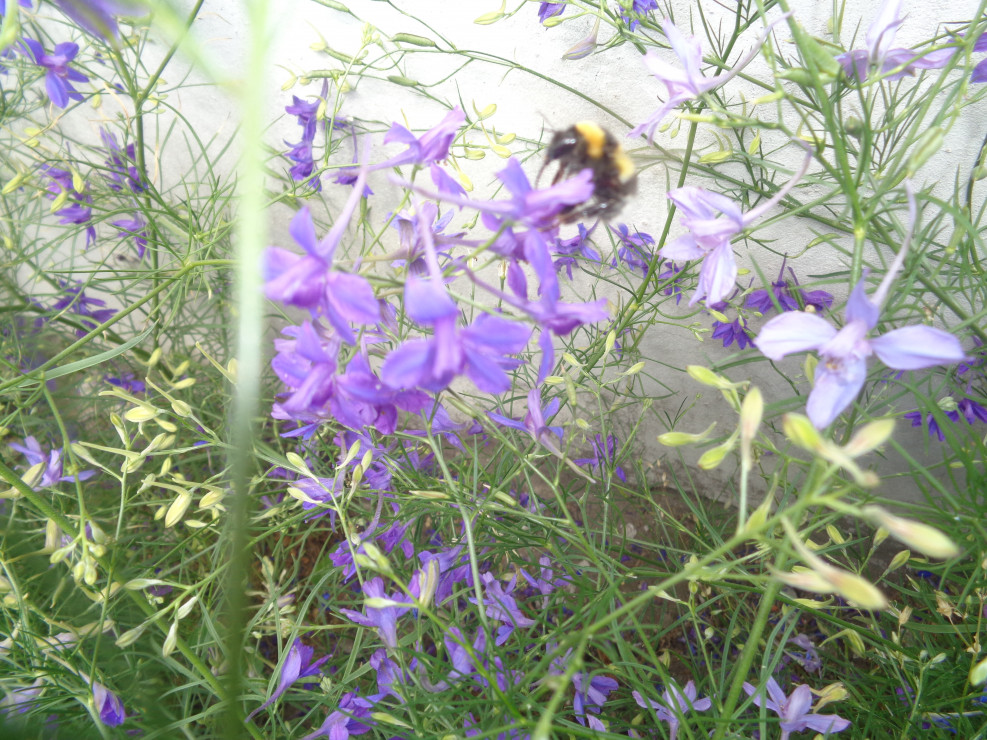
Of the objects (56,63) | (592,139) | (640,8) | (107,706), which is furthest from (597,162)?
(56,63)

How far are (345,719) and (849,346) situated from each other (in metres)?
0.67

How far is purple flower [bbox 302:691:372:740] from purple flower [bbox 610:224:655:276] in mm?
723

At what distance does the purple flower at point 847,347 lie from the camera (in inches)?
15.0

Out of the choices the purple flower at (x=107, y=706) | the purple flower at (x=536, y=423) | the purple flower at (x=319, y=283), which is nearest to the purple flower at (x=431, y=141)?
the purple flower at (x=319, y=283)

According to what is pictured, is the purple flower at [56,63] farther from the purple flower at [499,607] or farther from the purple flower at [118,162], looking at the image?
the purple flower at [499,607]

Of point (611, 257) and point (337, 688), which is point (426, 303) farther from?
point (611, 257)

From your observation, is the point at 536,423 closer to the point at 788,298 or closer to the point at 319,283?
the point at 319,283

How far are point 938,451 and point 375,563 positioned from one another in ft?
3.46

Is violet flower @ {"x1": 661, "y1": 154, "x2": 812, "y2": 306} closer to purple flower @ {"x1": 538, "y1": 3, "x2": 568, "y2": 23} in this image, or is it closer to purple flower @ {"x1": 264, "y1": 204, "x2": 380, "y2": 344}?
purple flower @ {"x1": 264, "y1": 204, "x2": 380, "y2": 344}

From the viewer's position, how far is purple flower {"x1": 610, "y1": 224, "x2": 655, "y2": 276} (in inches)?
39.9

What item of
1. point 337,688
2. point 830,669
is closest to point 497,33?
point 337,688

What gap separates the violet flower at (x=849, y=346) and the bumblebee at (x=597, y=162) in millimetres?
204

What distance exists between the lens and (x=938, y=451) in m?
1.10

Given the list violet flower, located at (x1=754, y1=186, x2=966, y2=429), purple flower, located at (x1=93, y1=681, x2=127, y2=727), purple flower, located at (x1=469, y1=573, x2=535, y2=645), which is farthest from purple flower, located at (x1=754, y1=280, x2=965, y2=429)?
purple flower, located at (x1=93, y1=681, x2=127, y2=727)
